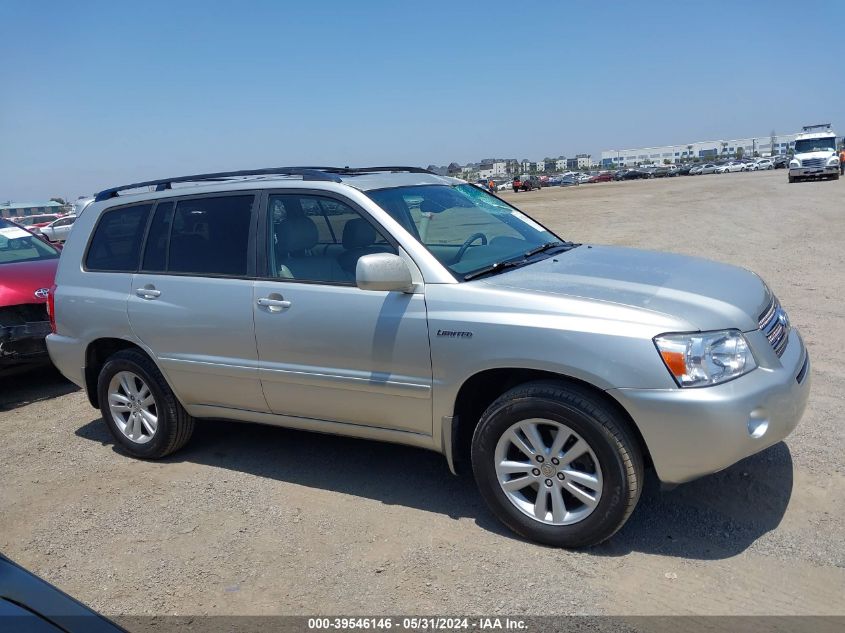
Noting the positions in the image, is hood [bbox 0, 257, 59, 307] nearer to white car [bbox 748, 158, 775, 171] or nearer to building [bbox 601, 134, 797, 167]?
white car [bbox 748, 158, 775, 171]

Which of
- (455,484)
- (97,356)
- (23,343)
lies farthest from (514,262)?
(23,343)

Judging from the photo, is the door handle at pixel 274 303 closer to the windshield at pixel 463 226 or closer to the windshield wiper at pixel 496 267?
the windshield at pixel 463 226

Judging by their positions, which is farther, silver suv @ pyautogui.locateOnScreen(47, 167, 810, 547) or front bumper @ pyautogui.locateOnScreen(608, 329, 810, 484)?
silver suv @ pyautogui.locateOnScreen(47, 167, 810, 547)

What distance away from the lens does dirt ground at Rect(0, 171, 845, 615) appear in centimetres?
339

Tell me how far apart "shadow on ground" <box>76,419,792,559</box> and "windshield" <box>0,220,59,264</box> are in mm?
2912

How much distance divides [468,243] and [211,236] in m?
1.72

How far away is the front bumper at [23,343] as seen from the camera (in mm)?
6629

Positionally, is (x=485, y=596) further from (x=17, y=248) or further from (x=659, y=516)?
(x=17, y=248)

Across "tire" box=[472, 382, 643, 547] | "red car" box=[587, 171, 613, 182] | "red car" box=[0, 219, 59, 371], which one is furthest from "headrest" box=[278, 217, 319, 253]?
"red car" box=[587, 171, 613, 182]

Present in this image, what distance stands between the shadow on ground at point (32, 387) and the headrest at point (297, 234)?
149 inches

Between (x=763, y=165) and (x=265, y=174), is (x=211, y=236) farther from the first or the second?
(x=763, y=165)

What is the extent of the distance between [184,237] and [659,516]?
11.4 feet

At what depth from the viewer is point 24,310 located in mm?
6980

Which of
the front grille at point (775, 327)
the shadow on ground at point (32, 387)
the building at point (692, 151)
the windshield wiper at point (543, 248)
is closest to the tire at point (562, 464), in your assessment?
the front grille at point (775, 327)
